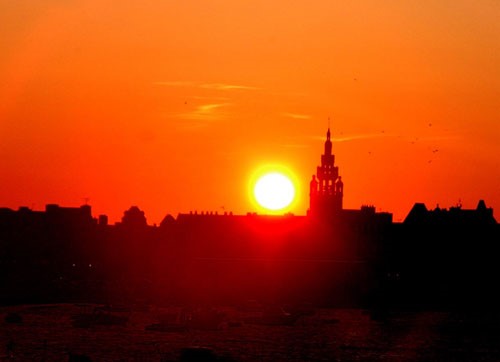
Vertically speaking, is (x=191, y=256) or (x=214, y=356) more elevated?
(x=191, y=256)

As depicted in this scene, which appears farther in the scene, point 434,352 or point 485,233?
point 485,233

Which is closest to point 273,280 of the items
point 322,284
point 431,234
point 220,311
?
point 322,284

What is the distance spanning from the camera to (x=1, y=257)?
19712cm

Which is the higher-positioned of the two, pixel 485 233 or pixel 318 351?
pixel 485 233

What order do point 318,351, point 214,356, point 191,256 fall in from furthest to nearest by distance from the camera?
point 191,256, point 318,351, point 214,356

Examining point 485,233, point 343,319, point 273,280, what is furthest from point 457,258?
point 343,319

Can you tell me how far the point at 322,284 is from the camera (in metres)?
173

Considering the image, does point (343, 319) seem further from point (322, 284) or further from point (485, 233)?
point (485, 233)

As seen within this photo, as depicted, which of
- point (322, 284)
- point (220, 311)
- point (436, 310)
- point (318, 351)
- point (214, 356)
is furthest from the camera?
point (322, 284)

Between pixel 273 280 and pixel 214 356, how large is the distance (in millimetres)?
79189

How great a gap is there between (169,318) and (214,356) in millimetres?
35639

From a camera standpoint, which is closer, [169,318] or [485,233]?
[169,318]

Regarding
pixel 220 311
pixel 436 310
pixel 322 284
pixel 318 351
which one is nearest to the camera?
pixel 318 351

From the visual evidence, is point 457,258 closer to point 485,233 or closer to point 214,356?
point 485,233
